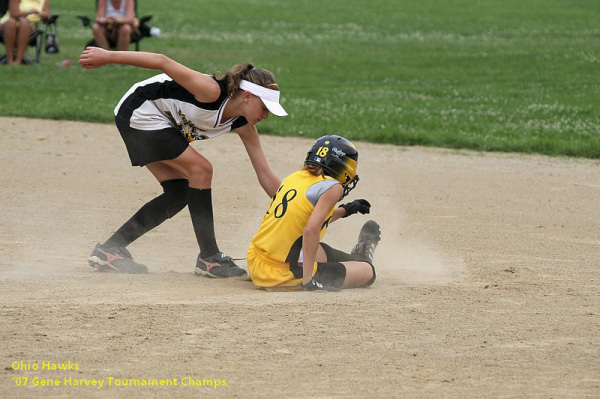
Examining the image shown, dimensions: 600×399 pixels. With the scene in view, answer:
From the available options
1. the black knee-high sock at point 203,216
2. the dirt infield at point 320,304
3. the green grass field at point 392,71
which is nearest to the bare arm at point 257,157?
the black knee-high sock at point 203,216

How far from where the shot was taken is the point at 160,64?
5.97 metres

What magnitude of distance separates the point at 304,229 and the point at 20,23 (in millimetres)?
13276

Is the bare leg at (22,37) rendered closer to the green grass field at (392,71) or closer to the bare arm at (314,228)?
the green grass field at (392,71)

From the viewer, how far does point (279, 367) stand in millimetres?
4648

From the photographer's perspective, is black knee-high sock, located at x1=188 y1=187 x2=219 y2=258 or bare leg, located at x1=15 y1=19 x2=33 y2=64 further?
bare leg, located at x1=15 y1=19 x2=33 y2=64

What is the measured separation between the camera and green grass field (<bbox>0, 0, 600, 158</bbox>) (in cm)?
1366

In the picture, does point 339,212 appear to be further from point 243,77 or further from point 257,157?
point 243,77

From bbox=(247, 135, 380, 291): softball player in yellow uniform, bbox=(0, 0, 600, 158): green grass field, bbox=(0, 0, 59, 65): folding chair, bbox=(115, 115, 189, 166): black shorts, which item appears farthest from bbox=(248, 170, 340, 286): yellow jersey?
bbox=(0, 0, 59, 65): folding chair

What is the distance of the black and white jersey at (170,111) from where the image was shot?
635 centimetres

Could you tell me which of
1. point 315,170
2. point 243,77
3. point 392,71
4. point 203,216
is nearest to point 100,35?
point 392,71

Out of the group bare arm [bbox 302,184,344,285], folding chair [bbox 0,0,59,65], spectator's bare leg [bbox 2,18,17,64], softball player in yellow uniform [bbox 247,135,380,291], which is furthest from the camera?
folding chair [bbox 0,0,59,65]

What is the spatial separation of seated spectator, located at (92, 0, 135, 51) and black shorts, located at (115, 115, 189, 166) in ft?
40.0

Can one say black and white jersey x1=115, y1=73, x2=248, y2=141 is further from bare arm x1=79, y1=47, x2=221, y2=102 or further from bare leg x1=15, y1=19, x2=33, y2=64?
bare leg x1=15, y1=19, x2=33, y2=64

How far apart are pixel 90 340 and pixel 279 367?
99 centimetres
